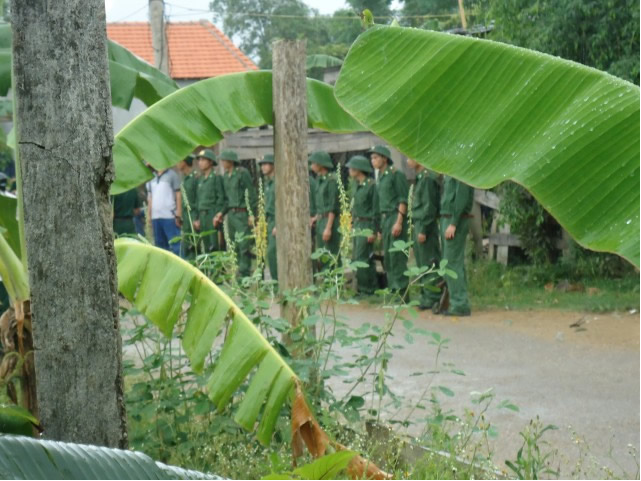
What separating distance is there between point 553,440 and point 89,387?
151 inches

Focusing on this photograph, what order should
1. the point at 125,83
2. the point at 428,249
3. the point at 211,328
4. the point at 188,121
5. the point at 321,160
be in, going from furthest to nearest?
the point at 321,160 < the point at 428,249 < the point at 125,83 < the point at 188,121 < the point at 211,328

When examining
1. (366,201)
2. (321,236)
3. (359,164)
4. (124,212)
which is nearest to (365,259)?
(366,201)

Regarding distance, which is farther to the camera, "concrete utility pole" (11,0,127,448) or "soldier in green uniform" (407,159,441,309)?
"soldier in green uniform" (407,159,441,309)

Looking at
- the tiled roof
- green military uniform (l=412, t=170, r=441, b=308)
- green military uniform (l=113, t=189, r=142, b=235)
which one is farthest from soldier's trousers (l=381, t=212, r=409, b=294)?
the tiled roof

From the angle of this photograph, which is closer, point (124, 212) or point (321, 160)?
point (124, 212)

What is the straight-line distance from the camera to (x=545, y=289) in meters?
13.1

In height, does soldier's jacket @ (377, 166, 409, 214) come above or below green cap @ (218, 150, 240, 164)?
below

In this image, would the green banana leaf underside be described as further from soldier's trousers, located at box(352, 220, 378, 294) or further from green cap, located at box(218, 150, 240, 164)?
green cap, located at box(218, 150, 240, 164)

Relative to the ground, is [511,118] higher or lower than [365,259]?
higher

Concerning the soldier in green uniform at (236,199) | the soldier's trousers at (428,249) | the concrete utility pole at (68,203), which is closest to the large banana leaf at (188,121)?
the concrete utility pole at (68,203)

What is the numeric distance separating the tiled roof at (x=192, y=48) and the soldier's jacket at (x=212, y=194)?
1225 cm

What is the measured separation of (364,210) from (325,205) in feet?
2.25

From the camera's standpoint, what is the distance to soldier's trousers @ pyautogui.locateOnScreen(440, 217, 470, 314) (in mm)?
11719

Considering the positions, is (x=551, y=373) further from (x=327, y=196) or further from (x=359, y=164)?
(x=327, y=196)
